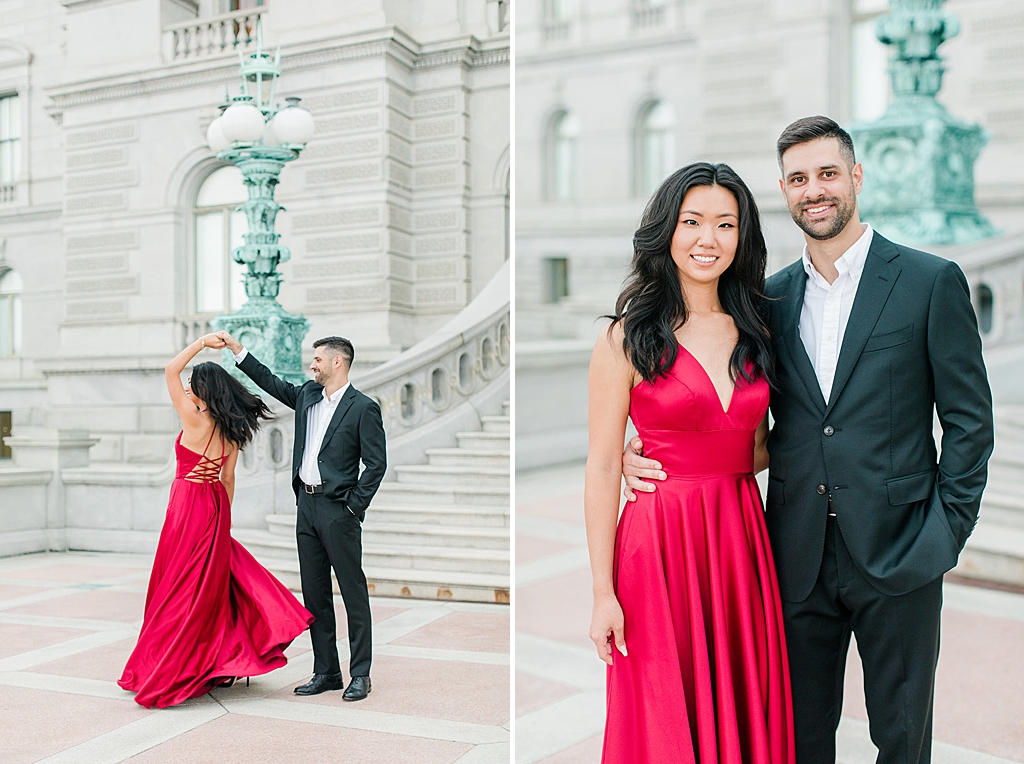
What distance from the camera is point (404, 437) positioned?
7969mm

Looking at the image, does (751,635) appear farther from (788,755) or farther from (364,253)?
(364,253)

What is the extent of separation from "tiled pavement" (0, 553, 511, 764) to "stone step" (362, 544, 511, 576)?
1.17 feet

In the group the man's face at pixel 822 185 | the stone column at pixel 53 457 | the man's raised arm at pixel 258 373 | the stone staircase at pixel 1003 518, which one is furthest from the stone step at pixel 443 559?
the man's face at pixel 822 185

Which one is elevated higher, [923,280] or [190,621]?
[923,280]

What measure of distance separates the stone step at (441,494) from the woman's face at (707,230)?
5.07 meters

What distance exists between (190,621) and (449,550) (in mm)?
2589

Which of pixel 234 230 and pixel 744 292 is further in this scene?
pixel 234 230

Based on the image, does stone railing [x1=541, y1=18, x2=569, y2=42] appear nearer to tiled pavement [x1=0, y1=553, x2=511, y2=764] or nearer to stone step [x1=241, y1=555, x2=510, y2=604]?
stone step [x1=241, y1=555, x2=510, y2=604]

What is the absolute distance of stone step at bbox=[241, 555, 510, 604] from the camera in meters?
6.85

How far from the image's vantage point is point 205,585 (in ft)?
15.9

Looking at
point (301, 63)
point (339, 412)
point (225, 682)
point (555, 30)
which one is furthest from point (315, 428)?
point (555, 30)

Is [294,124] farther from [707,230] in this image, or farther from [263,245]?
[707,230]

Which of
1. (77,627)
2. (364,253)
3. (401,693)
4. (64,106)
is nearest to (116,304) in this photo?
(64,106)

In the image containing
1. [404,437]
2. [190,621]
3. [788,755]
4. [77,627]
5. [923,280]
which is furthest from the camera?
[404,437]
